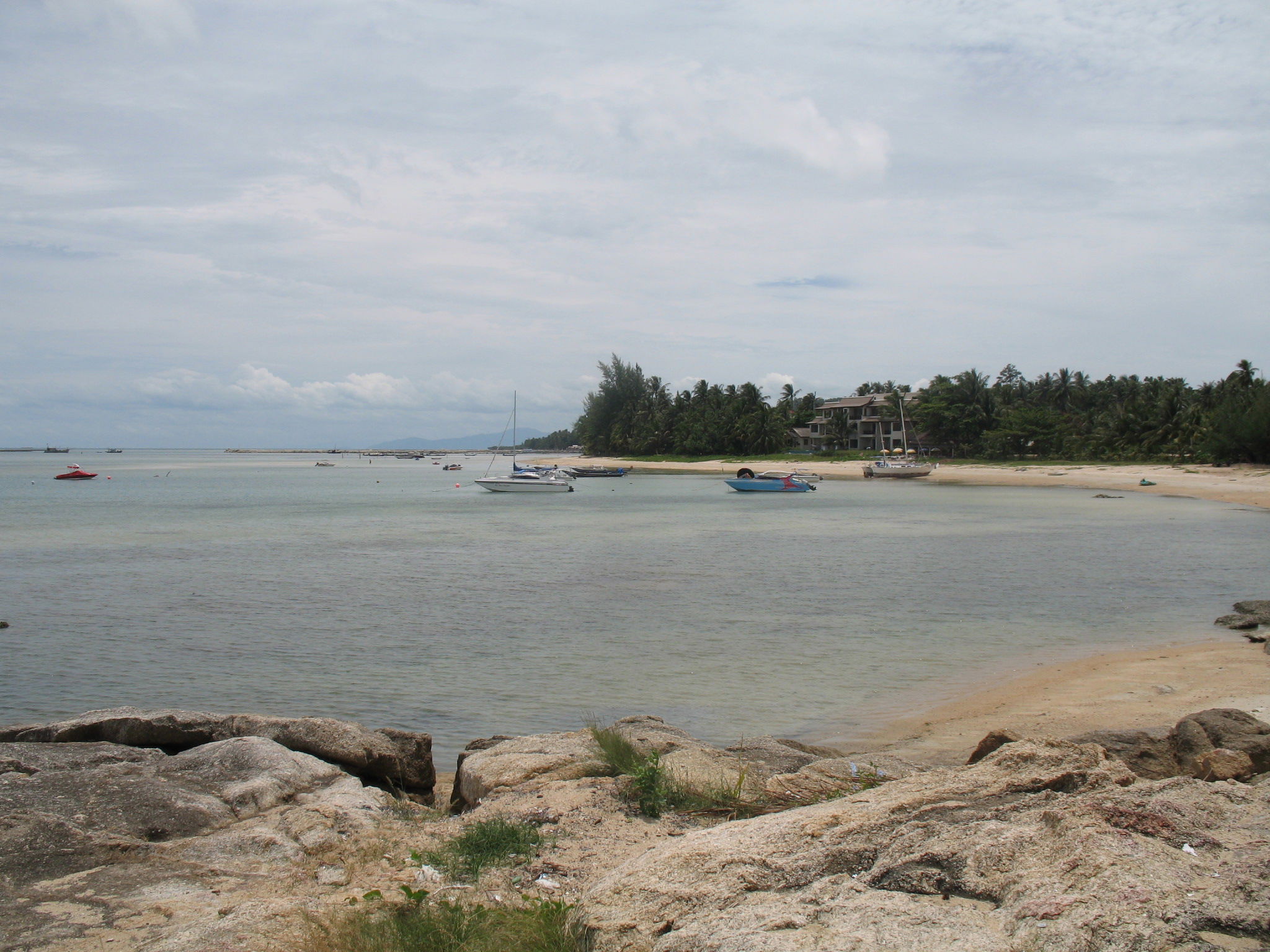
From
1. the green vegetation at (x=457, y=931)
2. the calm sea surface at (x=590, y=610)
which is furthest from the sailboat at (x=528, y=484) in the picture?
the green vegetation at (x=457, y=931)

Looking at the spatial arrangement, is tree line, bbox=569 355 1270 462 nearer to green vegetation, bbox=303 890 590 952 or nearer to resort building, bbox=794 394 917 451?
resort building, bbox=794 394 917 451

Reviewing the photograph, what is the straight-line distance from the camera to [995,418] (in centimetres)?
9331

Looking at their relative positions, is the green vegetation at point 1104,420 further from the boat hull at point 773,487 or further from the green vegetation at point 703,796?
the green vegetation at point 703,796

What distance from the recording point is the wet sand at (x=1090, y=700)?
9.67 meters

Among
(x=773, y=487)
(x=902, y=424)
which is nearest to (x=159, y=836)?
(x=773, y=487)

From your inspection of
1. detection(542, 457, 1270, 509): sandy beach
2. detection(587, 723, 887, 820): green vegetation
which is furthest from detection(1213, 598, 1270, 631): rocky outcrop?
detection(542, 457, 1270, 509): sandy beach

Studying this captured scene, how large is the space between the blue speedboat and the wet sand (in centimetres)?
5264

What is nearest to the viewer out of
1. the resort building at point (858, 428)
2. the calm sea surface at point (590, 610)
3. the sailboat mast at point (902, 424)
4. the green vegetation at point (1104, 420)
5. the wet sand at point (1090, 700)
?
the wet sand at point (1090, 700)

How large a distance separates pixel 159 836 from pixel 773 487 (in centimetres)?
6256

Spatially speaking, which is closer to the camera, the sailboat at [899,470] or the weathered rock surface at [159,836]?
the weathered rock surface at [159,836]

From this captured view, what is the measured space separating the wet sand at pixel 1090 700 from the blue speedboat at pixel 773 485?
5264 cm

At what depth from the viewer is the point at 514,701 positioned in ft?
39.3

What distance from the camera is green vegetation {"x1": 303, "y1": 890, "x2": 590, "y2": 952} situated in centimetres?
388

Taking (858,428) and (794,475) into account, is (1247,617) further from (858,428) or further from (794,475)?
(858,428)
